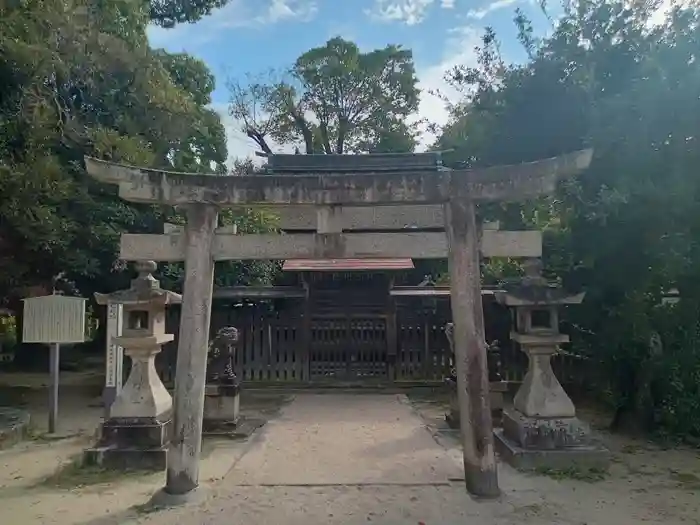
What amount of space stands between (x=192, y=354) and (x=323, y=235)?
5.88 feet

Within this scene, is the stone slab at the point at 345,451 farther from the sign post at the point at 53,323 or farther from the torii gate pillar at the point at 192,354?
the sign post at the point at 53,323

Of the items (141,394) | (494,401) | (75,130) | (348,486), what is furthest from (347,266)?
(348,486)

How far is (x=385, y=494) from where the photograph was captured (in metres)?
5.95

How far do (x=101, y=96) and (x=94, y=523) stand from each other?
961cm

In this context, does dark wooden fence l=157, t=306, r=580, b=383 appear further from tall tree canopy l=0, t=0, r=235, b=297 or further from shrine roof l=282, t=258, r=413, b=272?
tall tree canopy l=0, t=0, r=235, b=297

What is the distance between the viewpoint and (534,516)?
527cm

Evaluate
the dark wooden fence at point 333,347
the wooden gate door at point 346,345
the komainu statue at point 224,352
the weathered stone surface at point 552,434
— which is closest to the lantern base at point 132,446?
the komainu statue at point 224,352

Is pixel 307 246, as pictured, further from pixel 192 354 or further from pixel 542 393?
pixel 542 393

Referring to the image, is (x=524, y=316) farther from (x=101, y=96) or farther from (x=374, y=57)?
(x=374, y=57)

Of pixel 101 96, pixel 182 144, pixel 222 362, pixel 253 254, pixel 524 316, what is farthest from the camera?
pixel 182 144

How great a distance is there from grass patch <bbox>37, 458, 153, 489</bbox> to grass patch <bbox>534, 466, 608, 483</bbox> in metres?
4.60

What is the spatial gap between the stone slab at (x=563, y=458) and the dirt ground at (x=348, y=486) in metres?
0.18

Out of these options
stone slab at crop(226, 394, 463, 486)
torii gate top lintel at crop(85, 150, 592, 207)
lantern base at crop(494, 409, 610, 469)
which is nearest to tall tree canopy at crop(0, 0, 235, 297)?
torii gate top lintel at crop(85, 150, 592, 207)

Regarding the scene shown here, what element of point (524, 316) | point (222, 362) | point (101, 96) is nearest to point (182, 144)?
point (101, 96)
